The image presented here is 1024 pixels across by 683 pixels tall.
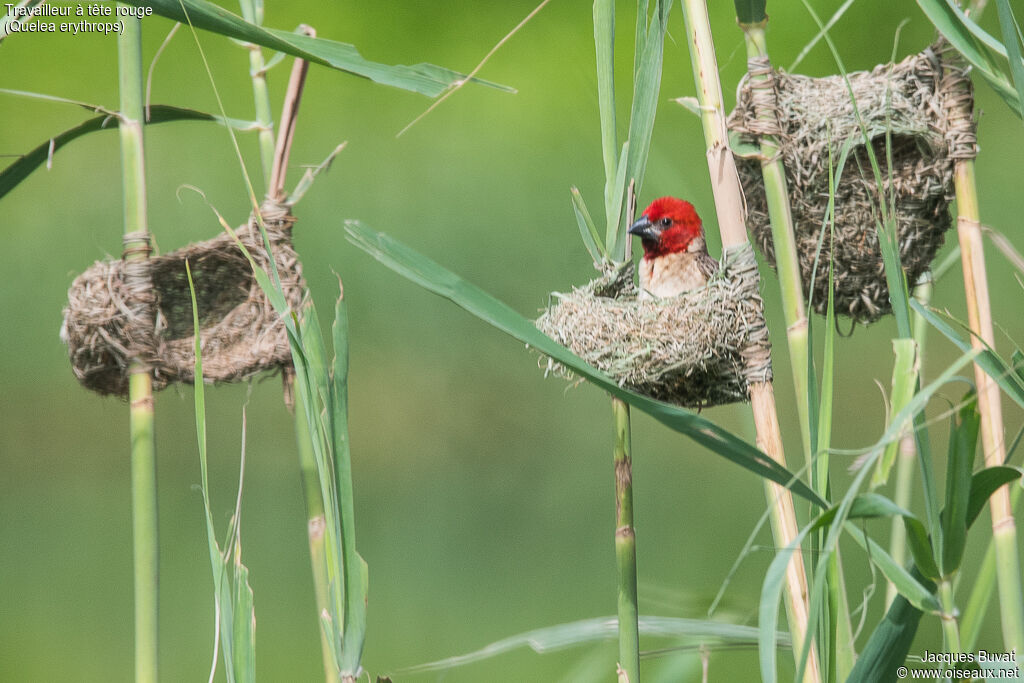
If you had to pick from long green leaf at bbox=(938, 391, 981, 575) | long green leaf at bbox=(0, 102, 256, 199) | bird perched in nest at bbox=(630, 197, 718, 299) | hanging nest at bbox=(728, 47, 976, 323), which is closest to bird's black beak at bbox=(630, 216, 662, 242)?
bird perched in nest at bbox=(630, 197, 718, 299)

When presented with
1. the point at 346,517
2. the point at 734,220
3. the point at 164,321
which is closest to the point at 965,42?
the point at 734,220

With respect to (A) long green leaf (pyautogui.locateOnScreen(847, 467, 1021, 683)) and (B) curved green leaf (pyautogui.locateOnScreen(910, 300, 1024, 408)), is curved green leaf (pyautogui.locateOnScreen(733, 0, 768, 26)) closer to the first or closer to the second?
(B) curved green leaf (pyautogui.locateOnScreen(910, 300, 1024, 408))

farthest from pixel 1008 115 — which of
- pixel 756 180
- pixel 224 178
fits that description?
pixel 224 178

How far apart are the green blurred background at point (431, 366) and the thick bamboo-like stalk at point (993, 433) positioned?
1.57m

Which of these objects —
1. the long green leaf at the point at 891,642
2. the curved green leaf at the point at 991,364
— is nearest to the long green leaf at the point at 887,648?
the long green leaf at the point at 891,642

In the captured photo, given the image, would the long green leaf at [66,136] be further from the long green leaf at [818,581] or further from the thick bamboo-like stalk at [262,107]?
the long green leaf at [818,581]

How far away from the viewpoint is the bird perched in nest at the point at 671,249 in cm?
159

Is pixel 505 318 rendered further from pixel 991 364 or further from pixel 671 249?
pixel 671 249

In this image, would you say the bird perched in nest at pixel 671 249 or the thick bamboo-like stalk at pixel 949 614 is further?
the bird perched in nest at pixel 671 249

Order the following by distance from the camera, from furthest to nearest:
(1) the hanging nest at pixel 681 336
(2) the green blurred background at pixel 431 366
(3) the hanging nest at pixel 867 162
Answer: (2) the green blurred background at pixel 431 366
(3) the hanging nest at pixel 867 162
(1) the hanging nest at pixel 681 336

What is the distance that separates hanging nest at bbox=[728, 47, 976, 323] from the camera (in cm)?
131

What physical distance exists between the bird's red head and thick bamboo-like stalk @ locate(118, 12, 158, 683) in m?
0.83

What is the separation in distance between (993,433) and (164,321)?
1394 mm

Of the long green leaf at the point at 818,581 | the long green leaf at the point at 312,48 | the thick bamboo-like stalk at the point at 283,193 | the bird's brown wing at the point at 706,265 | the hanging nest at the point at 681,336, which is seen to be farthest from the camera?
the bird's brown wing at the point at 706,265
